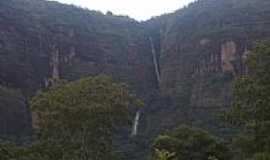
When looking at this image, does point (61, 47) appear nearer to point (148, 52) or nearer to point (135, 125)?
point (148, 52)

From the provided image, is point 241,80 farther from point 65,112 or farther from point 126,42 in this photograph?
point 126,42

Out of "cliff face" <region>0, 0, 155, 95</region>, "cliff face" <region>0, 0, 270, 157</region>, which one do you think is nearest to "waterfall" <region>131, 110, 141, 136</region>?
"cliff face" <region>0, 0, 270, 157</region>

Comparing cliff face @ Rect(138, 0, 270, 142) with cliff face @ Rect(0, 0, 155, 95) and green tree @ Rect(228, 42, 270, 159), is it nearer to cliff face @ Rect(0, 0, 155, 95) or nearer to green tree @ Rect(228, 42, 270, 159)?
cliff face @ Rect(0, 0, 155, 95)

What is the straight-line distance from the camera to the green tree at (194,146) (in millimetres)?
27519

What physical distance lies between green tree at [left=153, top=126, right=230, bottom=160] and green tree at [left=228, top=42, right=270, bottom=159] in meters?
4.09

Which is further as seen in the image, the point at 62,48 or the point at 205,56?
the point at 62,48

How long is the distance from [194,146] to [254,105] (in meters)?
6.27

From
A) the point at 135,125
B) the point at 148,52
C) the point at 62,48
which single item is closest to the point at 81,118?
the point at 135,125

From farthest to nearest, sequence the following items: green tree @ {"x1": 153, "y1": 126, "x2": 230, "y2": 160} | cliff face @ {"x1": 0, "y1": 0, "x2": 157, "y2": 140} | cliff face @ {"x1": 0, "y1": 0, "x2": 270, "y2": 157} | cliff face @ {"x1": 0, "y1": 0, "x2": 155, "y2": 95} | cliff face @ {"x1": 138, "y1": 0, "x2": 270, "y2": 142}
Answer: cliff face @ {"x1": 0, "y1": 0, "x2": 155, "y2": 95} < cliff face @ {"x1": 0, "y1": 0, "x2": 157, "y2": 140} < cliff face @ {"x1": 0, "y1": 0, "x2": 270, "y2": 157} < cliff face @ {"x1": 138, "y1": 0, "x2": 270, "y2": 142} < green tree @ {"x1": 153, "y1": 126, "x2": 230, "y2": 160}

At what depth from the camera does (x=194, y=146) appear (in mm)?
28031

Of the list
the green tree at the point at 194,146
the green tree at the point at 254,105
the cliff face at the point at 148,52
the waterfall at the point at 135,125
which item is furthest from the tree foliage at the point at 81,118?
the cliff face at the point at 148,52

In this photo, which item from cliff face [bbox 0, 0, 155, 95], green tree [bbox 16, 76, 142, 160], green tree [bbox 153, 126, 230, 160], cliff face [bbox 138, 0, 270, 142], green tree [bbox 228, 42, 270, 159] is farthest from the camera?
cliff face [bbox 0, 0, 155, 95]

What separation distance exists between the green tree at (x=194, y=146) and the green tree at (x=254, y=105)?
13.4 feet

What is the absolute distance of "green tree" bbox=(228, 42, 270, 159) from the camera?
21938mm
